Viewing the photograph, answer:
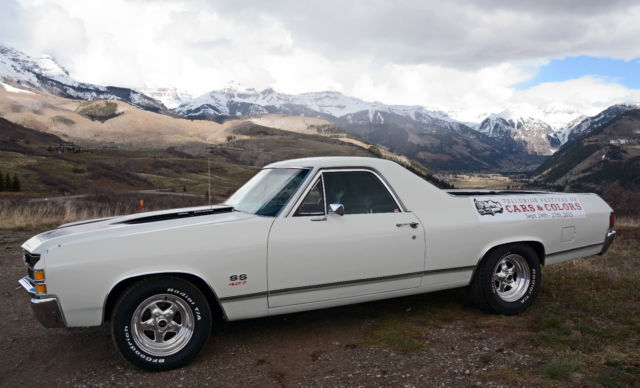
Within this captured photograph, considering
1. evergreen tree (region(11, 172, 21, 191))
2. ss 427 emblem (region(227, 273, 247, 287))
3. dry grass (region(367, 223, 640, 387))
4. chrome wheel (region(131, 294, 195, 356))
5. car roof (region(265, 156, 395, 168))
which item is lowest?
dry grass (region(367, 223, 640, 387))

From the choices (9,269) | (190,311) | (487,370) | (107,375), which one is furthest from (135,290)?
(9,269)

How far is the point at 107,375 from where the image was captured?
12.3ft

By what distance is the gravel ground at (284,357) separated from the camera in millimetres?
3625

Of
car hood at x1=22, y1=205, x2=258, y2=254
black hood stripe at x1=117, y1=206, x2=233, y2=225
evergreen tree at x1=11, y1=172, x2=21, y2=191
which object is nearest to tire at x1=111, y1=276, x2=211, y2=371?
car hood at x1=22, y1=205, x2=258, y2=254

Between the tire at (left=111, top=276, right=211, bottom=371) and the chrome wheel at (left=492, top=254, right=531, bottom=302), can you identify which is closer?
the tire at (left=111, top=276, right=211, bottom=371)

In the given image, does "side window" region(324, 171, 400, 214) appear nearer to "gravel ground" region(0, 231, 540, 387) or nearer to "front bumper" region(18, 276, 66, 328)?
"gravel ground" region(0, 231, 540, 387)

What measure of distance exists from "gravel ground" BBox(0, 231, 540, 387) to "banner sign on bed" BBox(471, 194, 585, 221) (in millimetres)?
1268

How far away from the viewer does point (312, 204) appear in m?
4.18

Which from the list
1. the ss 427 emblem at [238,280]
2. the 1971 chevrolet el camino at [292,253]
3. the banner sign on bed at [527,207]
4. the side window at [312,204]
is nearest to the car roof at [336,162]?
the 1971 chevrolet el camino at [292,253]

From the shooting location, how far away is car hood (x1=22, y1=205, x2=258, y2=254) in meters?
3.72

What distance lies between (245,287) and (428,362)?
5.73ft

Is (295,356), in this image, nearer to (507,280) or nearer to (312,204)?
(312,204)

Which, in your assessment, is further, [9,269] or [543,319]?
[9,269]

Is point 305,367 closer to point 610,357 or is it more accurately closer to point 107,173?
point 610,357
